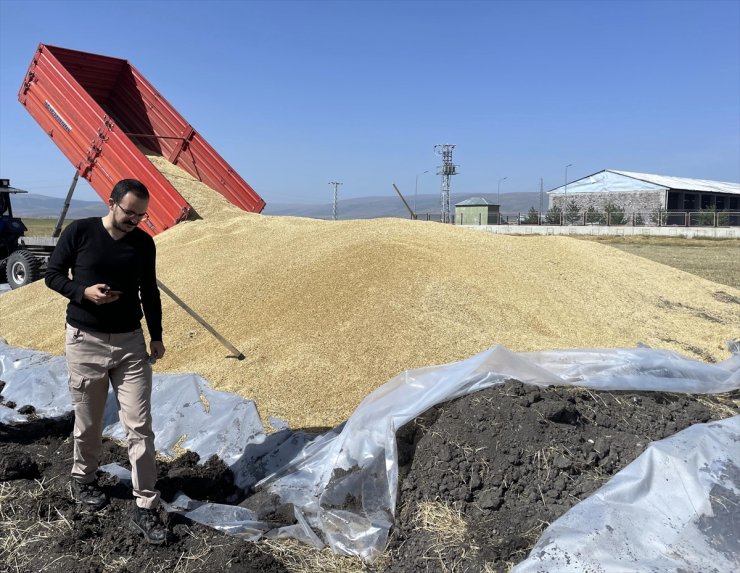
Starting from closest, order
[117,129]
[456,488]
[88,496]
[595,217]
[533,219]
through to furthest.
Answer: [456,488], [88,496], [117,129], [595,217], [533,219]

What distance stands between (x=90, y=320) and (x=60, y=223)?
9.20 meters

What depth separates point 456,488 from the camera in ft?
9.17

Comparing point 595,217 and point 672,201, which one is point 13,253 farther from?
point 672,201

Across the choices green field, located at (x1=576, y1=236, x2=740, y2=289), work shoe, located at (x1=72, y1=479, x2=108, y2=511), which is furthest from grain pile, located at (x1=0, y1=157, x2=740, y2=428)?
green field, located at (x1=576, y1=236, x2=740, y2=289)

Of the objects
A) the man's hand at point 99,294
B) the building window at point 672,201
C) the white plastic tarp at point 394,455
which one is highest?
the building window at point 672,201

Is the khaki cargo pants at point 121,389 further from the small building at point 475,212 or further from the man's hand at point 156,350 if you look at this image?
the small building at point 475,212

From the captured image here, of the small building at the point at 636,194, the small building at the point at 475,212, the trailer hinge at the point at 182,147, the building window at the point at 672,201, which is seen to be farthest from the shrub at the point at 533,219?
the trailer hinge at the point at 182,147

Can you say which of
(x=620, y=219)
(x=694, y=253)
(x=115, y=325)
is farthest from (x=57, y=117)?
(x=620, y=219)

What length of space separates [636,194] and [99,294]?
4340cm

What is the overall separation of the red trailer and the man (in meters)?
5.90

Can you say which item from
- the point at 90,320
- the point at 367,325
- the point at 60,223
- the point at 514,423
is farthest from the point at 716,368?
the point at 60,223

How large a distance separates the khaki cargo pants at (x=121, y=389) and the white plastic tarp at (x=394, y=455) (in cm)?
37

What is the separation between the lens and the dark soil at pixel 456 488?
8.48 ft

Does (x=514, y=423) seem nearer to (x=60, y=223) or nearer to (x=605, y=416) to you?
(x=605, y=416)
